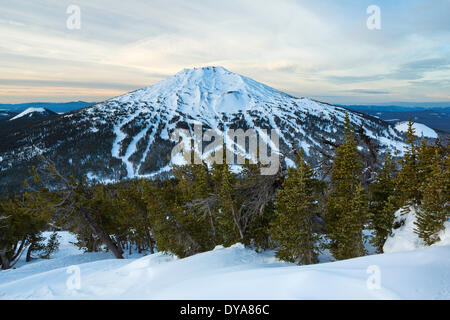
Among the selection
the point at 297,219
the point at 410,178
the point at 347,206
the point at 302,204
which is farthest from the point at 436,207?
the point at 297,219

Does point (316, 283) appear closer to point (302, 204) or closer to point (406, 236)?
point (302, 204)

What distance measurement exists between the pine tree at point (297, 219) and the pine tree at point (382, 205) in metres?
2.67

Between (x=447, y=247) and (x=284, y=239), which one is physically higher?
(x=447, y=247)

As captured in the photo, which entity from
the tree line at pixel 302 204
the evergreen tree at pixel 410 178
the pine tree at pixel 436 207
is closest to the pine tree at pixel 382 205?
the tree line at pixel 302 204

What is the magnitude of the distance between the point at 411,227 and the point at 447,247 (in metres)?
2.18

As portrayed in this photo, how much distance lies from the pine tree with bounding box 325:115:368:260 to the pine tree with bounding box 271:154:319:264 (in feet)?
3.13

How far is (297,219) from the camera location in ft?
37.1

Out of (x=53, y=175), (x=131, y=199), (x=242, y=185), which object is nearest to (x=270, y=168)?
(x=242, y=185)

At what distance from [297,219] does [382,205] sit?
408 centimetres

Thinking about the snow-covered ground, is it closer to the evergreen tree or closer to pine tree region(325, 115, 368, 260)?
pine tree region(325, 115, 368, 260)

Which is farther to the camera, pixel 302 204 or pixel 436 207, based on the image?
pixel 302 204
